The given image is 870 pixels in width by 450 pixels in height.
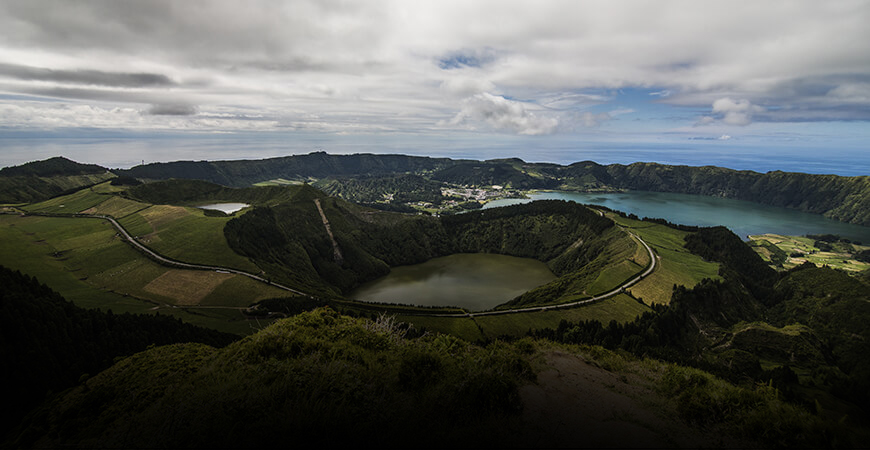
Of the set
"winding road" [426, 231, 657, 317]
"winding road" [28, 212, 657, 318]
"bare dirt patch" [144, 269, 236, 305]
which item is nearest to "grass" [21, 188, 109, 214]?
"winding road" [28, 212, 657, 318]

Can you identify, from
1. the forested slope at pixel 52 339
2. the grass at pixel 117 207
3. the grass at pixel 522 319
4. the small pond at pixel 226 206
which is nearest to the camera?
the forested slope at pixel 52 339

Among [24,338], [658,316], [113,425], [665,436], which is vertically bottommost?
[658,316]

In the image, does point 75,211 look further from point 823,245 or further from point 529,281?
point 823,245

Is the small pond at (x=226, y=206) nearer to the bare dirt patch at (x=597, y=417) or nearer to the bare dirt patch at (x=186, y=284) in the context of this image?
the bare dirt patch at (x=186, y=284)

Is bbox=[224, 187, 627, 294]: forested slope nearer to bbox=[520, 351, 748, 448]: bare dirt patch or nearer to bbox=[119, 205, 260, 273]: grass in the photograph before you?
bbox=[119, 205, 260, 273]: grass

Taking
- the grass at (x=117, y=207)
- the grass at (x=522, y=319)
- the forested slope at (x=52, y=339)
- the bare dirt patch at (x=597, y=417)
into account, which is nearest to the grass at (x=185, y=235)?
the grass at (x=117, y=207)

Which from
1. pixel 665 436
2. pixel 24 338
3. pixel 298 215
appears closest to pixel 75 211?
pixel 298 215
